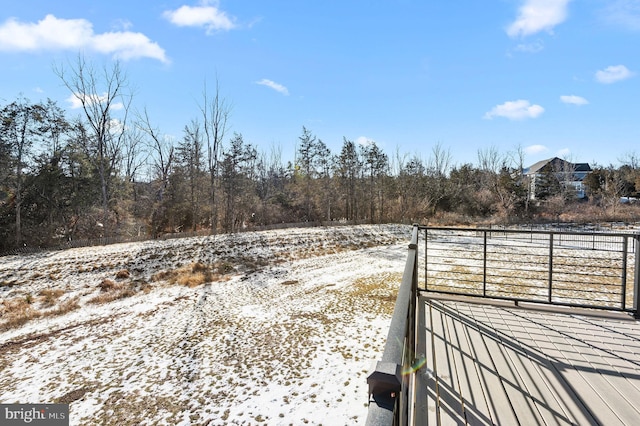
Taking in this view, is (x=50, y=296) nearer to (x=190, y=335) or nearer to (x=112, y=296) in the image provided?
(x=112, y=296)

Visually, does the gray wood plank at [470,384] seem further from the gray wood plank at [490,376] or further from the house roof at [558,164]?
the house roof at [558,164]

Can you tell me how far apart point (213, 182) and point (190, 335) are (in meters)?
11.7

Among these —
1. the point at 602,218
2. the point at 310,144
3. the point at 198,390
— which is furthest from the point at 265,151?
the point at 602,218

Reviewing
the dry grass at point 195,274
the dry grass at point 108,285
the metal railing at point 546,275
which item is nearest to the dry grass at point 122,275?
the dry grass at point 108,285

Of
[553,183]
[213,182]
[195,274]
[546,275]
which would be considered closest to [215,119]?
[213,182]

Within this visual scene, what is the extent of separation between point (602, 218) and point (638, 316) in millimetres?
24997

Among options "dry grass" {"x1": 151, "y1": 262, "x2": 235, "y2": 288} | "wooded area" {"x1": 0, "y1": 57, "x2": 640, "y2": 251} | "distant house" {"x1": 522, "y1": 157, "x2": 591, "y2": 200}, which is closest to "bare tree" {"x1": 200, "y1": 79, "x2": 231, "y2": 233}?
"wooded area" {"x1": 0, "y1": 57, "x2": 640, "y2": 251}

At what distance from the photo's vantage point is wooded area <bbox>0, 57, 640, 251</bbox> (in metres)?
12.5

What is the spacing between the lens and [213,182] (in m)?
15.6

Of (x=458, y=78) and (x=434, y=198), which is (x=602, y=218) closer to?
(x=434, y=198)

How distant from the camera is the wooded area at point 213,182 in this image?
40.9 feet

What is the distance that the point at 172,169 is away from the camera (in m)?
18.1

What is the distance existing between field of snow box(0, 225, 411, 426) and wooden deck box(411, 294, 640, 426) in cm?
148

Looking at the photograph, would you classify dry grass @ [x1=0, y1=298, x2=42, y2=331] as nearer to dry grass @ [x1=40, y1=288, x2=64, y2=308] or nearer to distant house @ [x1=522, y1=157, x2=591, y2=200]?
dry grass @ [x1=40, y1=288, x2=64, y2=308]
